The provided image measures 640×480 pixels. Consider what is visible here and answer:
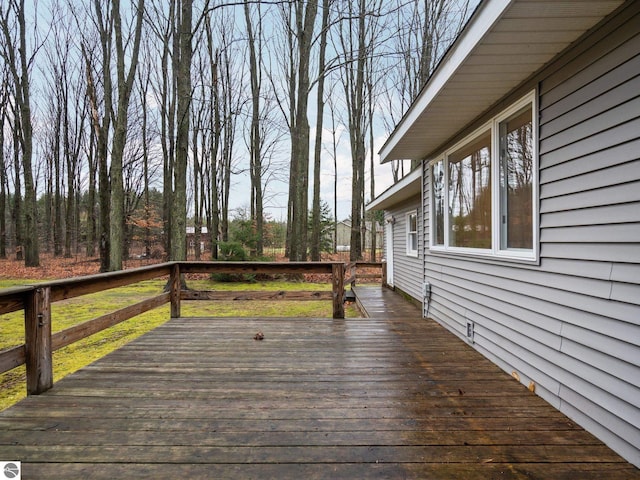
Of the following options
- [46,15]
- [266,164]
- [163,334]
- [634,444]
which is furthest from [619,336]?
[46,15]

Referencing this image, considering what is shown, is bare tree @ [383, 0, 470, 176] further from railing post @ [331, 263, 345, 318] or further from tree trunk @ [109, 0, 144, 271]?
railing post @ [331, 263, 345, 318]

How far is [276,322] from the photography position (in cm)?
471

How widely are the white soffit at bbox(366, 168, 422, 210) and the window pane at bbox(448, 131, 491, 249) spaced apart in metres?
1.55

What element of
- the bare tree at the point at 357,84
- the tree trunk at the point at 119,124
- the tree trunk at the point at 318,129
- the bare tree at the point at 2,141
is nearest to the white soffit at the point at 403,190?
the tree trunk at the point at 318,129

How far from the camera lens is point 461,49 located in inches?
97.8

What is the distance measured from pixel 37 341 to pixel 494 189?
391 cm

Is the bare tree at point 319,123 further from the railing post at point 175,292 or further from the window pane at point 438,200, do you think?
the railing post at point 175,292

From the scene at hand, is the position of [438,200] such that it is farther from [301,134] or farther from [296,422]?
[301,134]

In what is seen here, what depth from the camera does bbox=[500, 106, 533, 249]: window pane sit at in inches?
108

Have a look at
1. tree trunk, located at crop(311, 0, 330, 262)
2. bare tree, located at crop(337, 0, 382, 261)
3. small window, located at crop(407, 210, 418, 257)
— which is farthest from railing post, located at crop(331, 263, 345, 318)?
bare tree, located at crop(337, 0, 382, 261)

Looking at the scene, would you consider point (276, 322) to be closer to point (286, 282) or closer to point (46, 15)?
point (286, 282)

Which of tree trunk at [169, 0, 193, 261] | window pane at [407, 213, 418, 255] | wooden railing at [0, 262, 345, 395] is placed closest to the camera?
wooden railing at [0, 262, 345, 395]

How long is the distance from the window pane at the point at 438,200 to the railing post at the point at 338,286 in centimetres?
140

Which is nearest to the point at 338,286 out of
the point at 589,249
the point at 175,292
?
the point at 175,292
